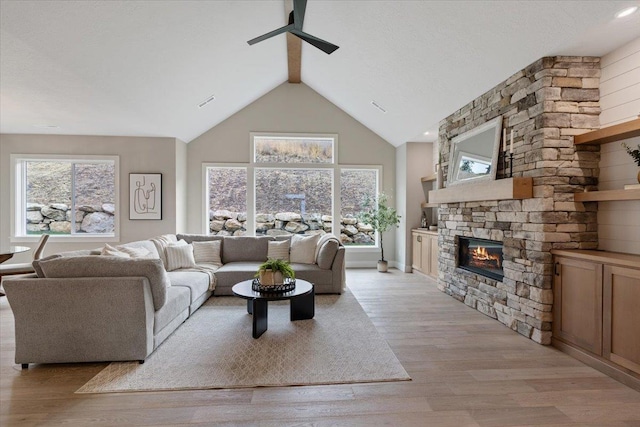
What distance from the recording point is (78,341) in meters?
2.55

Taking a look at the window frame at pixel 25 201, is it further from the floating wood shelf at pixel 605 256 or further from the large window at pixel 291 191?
the floating wood shelf at pixel 605 256

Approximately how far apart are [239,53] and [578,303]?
5.03 meters

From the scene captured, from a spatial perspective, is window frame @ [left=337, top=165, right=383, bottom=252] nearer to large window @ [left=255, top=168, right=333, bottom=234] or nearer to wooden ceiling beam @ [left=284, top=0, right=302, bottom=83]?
large window @ [left=255, top=168, right=333, bottom=234]

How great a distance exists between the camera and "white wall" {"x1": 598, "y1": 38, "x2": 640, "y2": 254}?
2740mm

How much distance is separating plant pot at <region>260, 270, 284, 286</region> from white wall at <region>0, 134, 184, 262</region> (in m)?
3.55

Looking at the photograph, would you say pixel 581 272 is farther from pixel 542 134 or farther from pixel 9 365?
pixel 9 365

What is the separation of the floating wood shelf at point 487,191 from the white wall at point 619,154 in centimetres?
65

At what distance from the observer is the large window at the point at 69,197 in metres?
6.13

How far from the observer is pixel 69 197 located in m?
6.18

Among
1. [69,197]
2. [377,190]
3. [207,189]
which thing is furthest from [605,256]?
[69,197]

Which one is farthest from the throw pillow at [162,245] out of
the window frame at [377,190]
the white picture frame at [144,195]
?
the window frame at [377,190]

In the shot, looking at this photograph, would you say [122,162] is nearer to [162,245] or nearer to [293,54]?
[162,245]

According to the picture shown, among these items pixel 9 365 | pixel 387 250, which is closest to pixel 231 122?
pixel 387 250

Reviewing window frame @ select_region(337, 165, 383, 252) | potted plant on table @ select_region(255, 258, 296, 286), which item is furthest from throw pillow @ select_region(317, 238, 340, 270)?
window frame @ select_region(337, 165, 383, 252)
